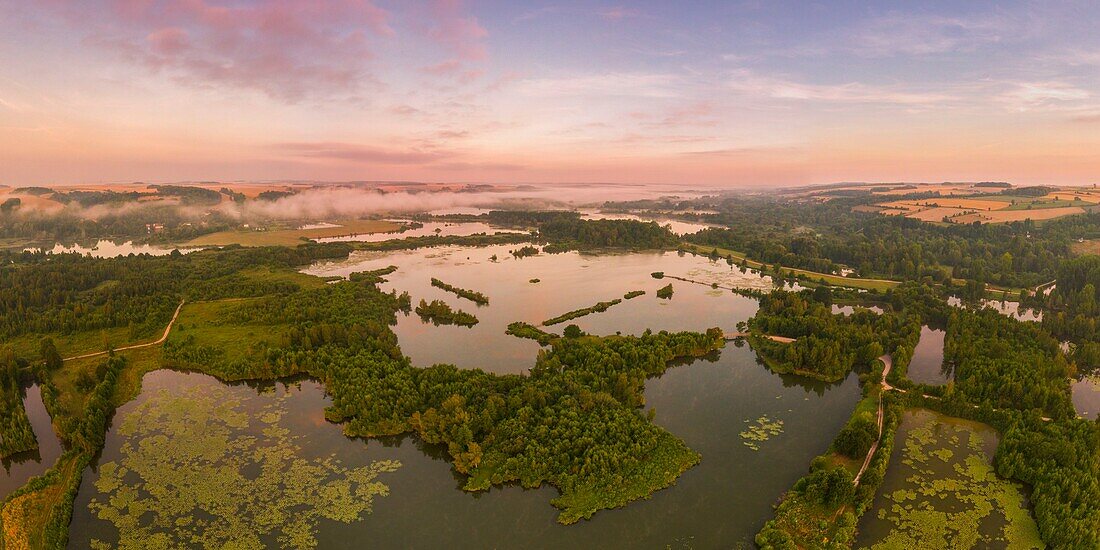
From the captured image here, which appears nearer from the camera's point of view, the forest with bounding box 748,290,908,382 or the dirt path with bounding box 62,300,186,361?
the forest with bounding box 748,290,908,382

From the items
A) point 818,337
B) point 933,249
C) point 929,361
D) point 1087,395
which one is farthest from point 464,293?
point 933,249

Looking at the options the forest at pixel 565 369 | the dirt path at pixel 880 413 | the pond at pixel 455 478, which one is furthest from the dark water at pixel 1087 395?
the pond at pixel 455 478

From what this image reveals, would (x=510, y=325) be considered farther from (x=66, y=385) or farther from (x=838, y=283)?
(x=838, y=283)

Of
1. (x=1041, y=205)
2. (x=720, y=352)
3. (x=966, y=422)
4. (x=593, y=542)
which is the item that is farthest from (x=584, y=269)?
(x=1041, y=205)

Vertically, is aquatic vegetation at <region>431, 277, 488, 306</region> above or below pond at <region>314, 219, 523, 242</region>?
below

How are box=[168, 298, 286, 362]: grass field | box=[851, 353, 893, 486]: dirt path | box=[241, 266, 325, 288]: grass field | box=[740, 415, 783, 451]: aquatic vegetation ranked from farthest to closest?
box=[241, 266, 325, 288]: grass field → box=[168, 298, 286, 362]: grass field → box=[740, 415, 783, 451]: aquatic vegetation → box=[851, 353, 893, 486]: dirt path

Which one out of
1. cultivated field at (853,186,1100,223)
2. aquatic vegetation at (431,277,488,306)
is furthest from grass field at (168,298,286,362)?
cultivated field at (853,186,1100,223)

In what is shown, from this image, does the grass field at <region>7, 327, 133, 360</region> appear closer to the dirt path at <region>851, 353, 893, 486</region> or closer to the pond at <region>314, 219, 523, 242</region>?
the dirt path at <region>851, 353, 893, 486</region>
